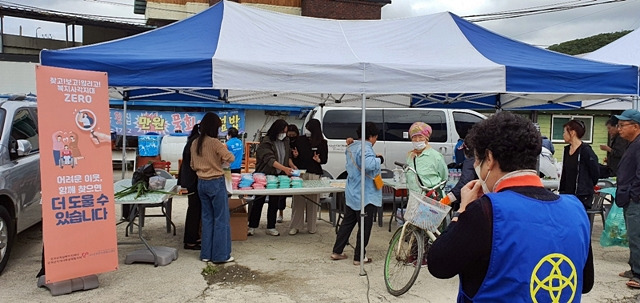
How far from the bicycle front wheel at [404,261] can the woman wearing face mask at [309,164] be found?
2.45 metres

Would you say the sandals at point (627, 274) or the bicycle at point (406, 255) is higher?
the bicycle at point (406, 255)

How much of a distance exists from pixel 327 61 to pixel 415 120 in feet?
16.6

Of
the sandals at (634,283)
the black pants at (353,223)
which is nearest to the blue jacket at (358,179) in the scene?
the black pants at (353,223)

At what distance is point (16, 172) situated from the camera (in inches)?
204

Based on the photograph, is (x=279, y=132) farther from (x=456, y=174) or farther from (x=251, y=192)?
(x=456, y=174)

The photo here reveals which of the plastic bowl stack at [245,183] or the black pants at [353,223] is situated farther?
the plastic bowl stack at [245,183]

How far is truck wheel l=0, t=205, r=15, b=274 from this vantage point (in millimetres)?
4844

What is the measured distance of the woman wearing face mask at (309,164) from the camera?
7.05 metres

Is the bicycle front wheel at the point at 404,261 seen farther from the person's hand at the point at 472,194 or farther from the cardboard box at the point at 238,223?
the person's hand at the point at 472,194

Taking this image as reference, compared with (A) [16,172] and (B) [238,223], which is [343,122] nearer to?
(B) [238,223]

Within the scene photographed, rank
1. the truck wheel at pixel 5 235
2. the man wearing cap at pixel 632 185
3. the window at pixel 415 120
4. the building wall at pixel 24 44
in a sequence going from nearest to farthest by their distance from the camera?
the man wearing cap at pixel 632 185 → the truck wheel at pixel 5 235 → the window at pixel 415 120 → the building wall at pixel 24 44

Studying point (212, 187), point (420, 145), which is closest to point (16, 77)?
point (212, 187)

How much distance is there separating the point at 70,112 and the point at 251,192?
2264mm

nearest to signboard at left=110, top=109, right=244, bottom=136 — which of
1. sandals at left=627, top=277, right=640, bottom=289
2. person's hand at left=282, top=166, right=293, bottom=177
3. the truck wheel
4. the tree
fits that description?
person's hand at left=282, top=166, right=293, bottom=177
